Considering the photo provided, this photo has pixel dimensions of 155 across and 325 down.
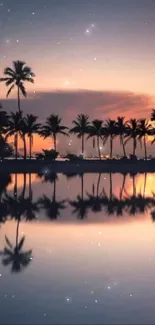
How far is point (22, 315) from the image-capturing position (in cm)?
668

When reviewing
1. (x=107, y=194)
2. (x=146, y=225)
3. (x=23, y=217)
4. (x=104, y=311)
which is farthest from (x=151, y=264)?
(x=107, y=194)

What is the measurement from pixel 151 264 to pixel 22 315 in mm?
3668

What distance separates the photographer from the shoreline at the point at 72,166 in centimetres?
5369

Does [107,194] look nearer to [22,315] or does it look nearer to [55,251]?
[55,251]

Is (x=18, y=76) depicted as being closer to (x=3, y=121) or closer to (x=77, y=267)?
(x=3, y=121)

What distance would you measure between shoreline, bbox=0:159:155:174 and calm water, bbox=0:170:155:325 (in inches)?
1410

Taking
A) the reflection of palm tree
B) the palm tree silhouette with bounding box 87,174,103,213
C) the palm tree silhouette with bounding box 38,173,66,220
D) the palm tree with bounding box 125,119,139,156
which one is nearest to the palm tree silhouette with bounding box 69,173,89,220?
the palm tree silhouette with bounding box 87,174,103,213

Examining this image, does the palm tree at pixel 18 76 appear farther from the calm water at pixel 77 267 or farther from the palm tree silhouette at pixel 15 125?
the calm water at pixel 77 267

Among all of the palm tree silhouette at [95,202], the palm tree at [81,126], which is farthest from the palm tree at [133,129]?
the palm tree silhouette at [95,202]

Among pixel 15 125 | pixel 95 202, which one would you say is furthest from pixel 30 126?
pixel 95 202

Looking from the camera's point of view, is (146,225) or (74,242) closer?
(74,242)

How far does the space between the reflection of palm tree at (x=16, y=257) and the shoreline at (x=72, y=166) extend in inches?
1631

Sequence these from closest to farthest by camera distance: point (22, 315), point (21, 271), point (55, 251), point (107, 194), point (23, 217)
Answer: point (22, 315), point (21, 271), point (55, 251), point (23, 217), point (107, 194)

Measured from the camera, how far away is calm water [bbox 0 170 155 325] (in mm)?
6879
